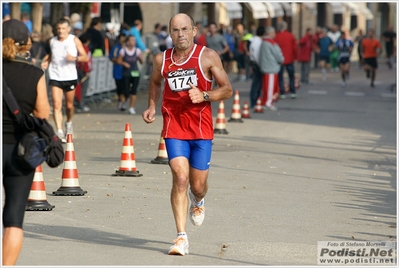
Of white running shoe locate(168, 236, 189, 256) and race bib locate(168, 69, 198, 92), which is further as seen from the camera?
race bib locate(168, 69, 198, 92)

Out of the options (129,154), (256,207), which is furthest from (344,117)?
(256,207)

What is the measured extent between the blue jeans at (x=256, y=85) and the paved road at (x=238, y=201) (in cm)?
325

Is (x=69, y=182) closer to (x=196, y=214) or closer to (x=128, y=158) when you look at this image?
(x=128, y=158)

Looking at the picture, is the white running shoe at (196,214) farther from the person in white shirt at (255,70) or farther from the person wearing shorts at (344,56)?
the person wearing shorts at (344,56)

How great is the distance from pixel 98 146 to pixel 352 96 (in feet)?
48.5

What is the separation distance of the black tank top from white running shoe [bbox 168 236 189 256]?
1.72m

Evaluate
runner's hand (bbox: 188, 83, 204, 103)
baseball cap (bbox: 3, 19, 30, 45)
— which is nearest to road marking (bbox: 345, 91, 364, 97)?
runner's hand (bbox: 188, 83, 204, 103)

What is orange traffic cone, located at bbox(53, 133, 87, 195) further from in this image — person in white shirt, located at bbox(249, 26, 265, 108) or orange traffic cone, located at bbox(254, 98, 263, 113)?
person in white shirt, located at bbox(249, 26, 265, 108)

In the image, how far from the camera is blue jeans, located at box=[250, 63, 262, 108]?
22.7 meters

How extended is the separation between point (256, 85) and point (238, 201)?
41.6 ft

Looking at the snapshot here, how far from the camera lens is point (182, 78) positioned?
25.4 ft

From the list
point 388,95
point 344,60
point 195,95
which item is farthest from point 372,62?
point 195,95

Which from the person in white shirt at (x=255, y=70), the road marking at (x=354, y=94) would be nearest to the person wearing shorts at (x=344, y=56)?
the road marking at (x=354, y=94)

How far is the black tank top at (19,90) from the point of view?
614cm
